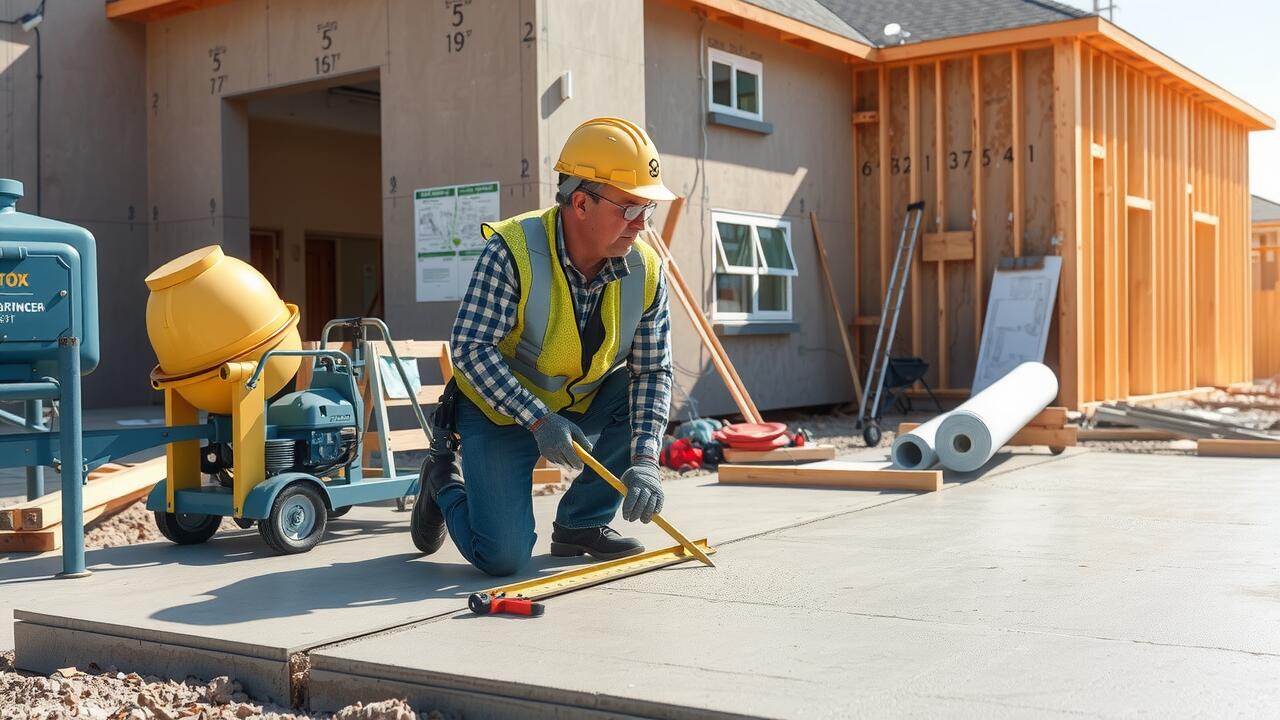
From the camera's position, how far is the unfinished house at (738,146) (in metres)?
10.5

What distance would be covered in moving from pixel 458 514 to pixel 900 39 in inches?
439

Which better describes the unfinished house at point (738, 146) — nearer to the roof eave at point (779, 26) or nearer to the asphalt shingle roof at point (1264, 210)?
the roof eave at point (779, 26)

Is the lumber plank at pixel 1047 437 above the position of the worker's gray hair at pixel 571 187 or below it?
below

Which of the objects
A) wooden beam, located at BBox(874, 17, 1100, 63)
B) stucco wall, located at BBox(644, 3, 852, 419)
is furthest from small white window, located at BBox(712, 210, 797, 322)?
wooden beam, located at BBox(874, 17, 1100, 63)

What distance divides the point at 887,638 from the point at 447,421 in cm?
193

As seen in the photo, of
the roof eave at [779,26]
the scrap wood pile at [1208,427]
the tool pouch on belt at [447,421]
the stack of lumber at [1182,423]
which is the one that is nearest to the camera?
the tool pouch on belt at [447,421]

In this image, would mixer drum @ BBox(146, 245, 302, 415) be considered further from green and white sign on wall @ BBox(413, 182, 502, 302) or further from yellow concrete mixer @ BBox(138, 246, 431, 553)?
green and white sign on wall @ BBox(413, 182, 502, 302)

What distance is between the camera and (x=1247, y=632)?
3.42 meters

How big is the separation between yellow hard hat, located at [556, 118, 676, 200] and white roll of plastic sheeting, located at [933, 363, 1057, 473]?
3598 mm

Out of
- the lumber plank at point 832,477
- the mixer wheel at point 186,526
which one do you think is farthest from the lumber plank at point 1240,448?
the mixer wheel at point 186,526

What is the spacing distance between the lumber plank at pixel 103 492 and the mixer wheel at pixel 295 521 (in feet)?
3.04

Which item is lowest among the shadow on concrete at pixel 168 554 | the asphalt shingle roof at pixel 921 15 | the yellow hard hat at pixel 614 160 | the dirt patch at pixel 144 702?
the dirt patch at pixel 144 702

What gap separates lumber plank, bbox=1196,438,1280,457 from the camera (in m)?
8.66

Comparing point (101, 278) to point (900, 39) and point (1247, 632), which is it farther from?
point (1247, 632)
